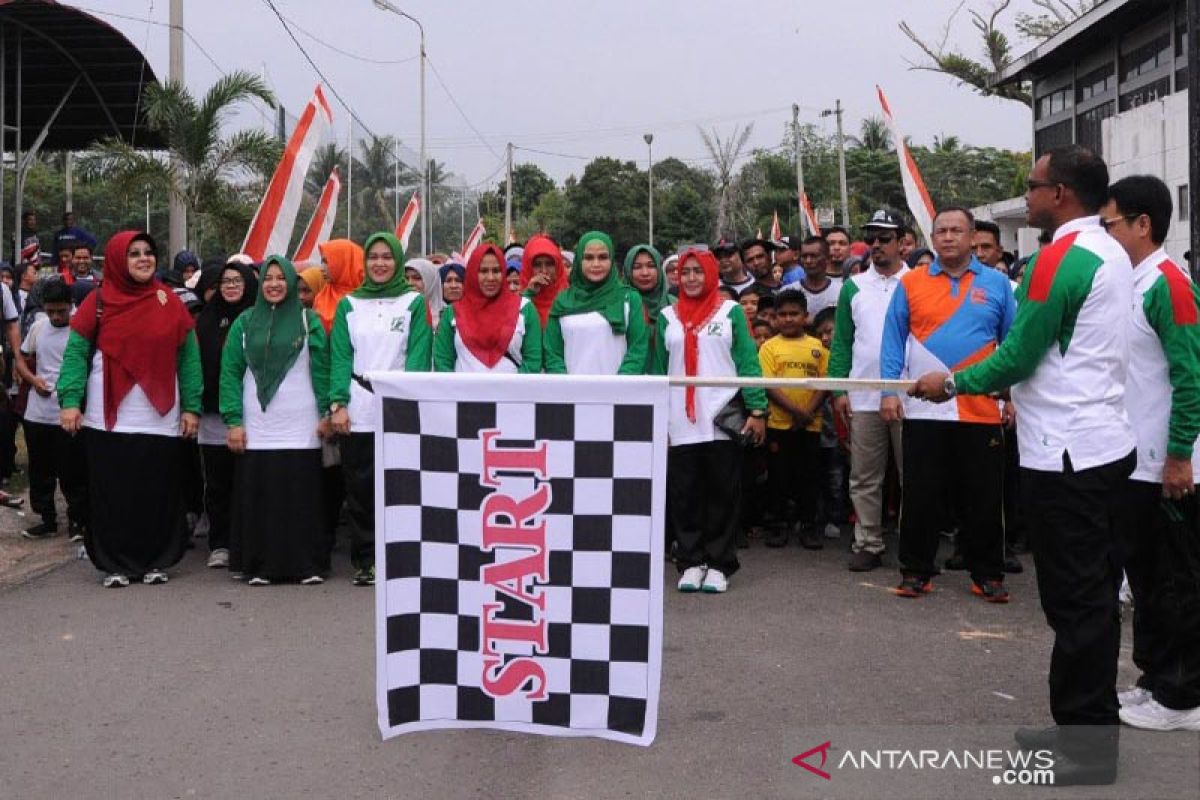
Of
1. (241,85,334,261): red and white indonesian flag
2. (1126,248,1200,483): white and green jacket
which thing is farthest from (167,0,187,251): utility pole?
(1126,248,1200,483): white and green jacket

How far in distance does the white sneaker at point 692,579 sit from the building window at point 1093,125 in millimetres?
22206

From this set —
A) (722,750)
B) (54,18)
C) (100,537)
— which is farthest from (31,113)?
(722,750)

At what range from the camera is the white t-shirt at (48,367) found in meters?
8.83

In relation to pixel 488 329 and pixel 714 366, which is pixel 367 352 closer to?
pixel 488 329

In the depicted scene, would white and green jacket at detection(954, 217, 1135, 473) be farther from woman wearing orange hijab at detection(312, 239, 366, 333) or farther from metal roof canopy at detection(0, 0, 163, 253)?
metal roof canopy at detection(0, 0, 163, 253)

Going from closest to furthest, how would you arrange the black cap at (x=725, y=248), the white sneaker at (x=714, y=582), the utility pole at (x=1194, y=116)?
the utility pole at (x=1194, y=116) < the white sneaker at (x=714, y=582) < the black cap at (x=725, y=248)

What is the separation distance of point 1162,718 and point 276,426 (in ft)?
16.5

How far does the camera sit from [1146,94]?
2470 centimetres

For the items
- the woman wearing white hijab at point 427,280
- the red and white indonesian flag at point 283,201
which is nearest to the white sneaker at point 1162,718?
the woman wearing white hijab at point 427,280

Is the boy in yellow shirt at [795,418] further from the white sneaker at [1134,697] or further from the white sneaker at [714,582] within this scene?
the white sneaker at [1134,697]

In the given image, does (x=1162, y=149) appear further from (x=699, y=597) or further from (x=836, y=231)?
(x=699, y=597)

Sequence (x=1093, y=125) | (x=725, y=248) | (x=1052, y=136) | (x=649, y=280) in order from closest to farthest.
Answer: (x=649, y=280) → (x=725, y=248) → (x=1093, y=125) → (x=1052, y=136)

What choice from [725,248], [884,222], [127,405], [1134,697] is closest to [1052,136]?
[725,248]

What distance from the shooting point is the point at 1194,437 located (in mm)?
4488
